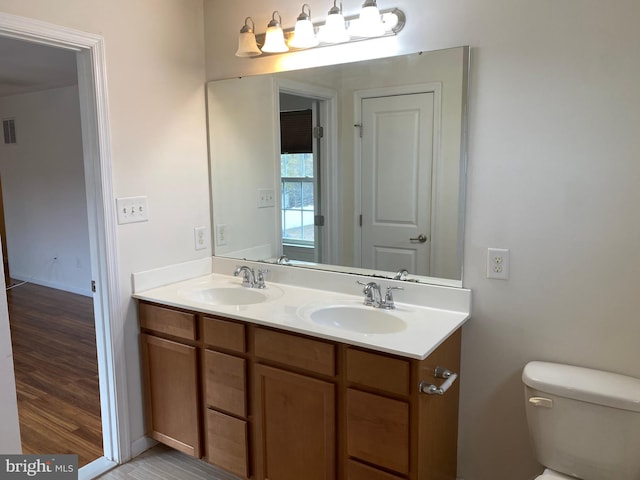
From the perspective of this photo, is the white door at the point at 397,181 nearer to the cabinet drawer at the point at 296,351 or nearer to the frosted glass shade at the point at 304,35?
the frosted glass shade at the point at 304,35

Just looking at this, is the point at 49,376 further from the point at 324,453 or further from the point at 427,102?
the point at 427,102

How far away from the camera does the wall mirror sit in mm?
2029

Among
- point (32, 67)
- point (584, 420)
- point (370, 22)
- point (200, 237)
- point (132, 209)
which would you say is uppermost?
point (32, 67)

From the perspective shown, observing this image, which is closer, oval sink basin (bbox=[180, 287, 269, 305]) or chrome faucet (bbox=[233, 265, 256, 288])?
oval sink basin (bbox=[180, 287, 269, 305])

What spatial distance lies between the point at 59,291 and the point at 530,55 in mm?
5662

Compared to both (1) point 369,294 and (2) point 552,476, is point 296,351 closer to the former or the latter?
(1) point 369,294

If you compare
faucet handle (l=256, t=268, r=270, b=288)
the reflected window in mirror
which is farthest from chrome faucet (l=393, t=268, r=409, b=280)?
faucet handle (l=256, t=268, r=270, b=288)

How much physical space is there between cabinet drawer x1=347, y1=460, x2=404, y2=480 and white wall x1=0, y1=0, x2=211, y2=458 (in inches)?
48.5

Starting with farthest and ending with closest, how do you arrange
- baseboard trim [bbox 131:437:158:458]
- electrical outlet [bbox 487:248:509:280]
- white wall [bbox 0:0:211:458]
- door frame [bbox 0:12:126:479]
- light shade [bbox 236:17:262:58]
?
1. baseboard trim [bbox 131:437:158:458]
2. light shade [bbox 236:17:262:58]
3. white wall [bbox 0:0:211:458]
4. door frame [bbox 0:12:126:479]
5. electrical outlet [bbox 487:248:509:280]

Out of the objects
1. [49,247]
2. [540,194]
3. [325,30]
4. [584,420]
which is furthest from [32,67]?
[584,420]

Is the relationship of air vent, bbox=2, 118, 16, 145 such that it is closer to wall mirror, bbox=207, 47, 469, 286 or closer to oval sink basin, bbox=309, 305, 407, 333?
wall mirror, bbox=207, 47, 469, 286

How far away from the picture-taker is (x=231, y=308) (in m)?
2.14

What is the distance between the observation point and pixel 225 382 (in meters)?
2.14

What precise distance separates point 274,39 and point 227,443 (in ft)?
6.11
